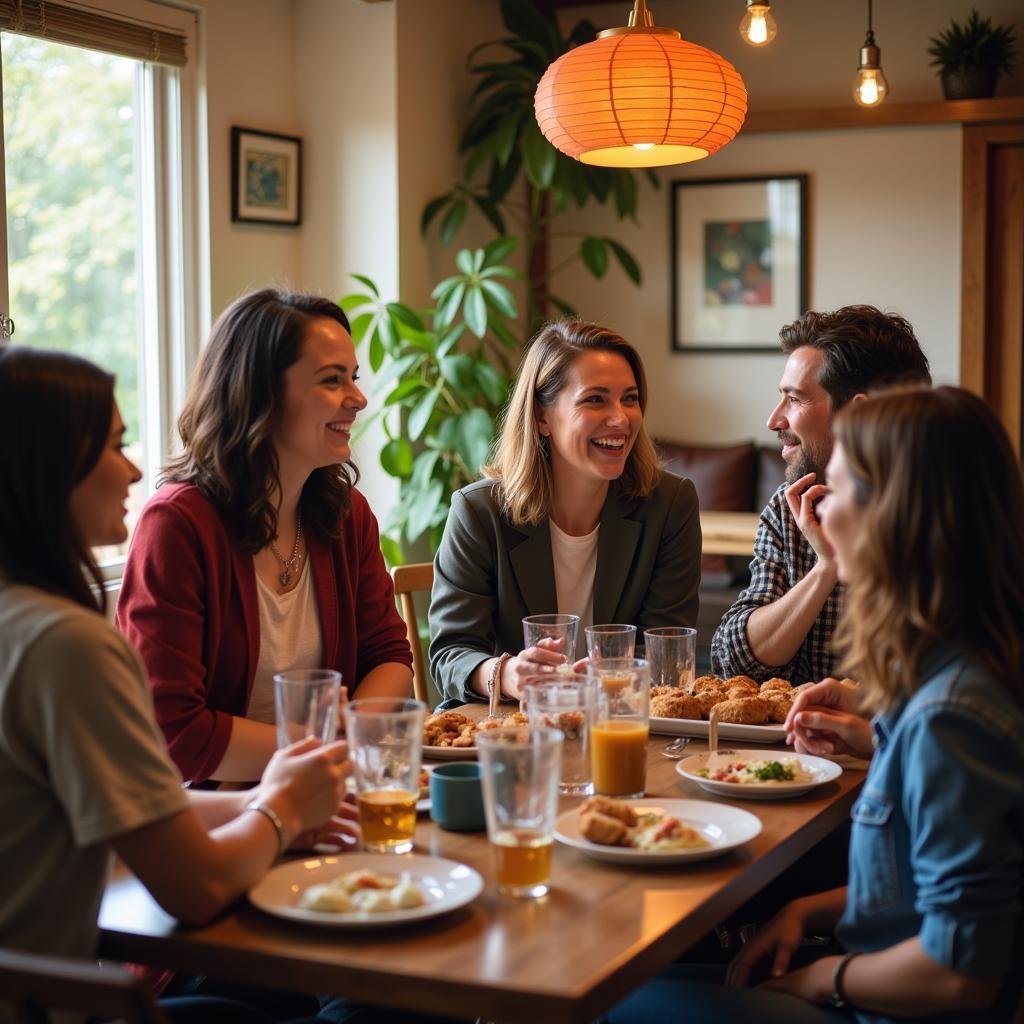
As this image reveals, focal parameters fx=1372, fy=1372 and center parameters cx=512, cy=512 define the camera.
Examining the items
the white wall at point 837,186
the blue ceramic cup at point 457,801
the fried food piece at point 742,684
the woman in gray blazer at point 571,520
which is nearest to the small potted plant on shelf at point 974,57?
the white wall at point 837,186

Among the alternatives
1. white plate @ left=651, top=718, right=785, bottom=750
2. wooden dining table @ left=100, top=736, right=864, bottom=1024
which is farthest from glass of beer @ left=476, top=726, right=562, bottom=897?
white plate @ left=651, top=718, right=785, bottom=750

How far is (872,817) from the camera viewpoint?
1468mm

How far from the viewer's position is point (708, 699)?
2.14 meters

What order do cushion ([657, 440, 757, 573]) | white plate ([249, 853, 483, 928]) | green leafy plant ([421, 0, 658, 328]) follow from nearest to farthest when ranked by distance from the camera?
white plate ([249, 853, 483, 928]) < green leafy plant ([421, 0, 658, 328]) < cushion ([657, 440, 757, 573])

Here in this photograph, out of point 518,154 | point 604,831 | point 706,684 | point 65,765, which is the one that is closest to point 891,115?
point 518,154

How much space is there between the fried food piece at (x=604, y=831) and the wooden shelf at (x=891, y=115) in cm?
429

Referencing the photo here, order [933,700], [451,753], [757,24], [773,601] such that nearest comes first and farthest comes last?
[933,700]
[451,753]
[773,601]
[757,24]

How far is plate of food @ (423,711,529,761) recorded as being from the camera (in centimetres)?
193

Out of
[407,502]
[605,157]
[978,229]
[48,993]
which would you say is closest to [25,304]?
[407,502]

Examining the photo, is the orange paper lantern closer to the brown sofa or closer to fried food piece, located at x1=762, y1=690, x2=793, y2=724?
fried food piece, located at x1=762, y1=690, x2=793, y2=724

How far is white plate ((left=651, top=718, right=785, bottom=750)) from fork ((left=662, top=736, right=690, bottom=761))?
0.01m

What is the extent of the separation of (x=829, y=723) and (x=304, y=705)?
773mm

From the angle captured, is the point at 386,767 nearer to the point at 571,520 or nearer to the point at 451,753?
the point at 451,753

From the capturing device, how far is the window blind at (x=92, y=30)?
375cm
